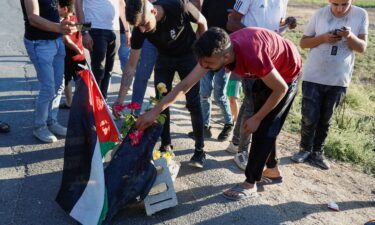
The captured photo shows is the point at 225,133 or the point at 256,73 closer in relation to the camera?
the point at 256,73

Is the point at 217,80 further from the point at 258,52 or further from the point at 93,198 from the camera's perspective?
the point at 93,198

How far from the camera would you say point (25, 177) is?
3.78 metres

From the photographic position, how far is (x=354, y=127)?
619 cm

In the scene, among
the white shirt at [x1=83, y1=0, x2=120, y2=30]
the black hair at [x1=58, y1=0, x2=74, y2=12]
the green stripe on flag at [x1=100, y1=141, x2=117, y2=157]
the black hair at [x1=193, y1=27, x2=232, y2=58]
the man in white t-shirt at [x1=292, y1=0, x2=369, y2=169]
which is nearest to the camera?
the black hair at [x1=193, y1=27, x2=232, y2=58]

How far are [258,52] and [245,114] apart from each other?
1245 millimetres

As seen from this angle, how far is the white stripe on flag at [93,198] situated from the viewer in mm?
3088

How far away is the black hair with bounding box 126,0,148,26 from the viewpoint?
3.17 m

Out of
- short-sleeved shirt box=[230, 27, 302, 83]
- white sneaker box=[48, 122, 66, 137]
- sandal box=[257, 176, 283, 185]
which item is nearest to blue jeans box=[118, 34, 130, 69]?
white sneaker box=[48, 122, 66, 137]

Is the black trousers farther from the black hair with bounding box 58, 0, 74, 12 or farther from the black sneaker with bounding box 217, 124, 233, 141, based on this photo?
the black hair with bounding box 58, 0, 74, 12

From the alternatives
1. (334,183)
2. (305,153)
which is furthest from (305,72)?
(334,183)

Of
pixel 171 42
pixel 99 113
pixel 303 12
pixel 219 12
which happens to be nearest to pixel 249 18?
pixel 219 12

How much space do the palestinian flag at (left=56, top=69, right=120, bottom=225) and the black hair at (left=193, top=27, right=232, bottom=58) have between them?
1080 millimetres

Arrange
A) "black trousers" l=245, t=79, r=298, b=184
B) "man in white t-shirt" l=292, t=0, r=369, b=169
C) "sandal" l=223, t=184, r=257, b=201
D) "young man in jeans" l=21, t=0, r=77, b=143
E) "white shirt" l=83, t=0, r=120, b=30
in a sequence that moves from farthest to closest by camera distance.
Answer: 1. "white shirt" l=83, t=0, r=120, b=30
2. "man in white t-shirt" l=292, t=0, r=369, b=169
3. "young man in jeans" l=21, t=0, r=77, b=143
4. "sandal" l=223, t=184, r=257, b=201
5. "black trousers" l=245, t=79, r=298, b=184

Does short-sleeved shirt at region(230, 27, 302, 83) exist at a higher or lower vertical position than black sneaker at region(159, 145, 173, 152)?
higher
